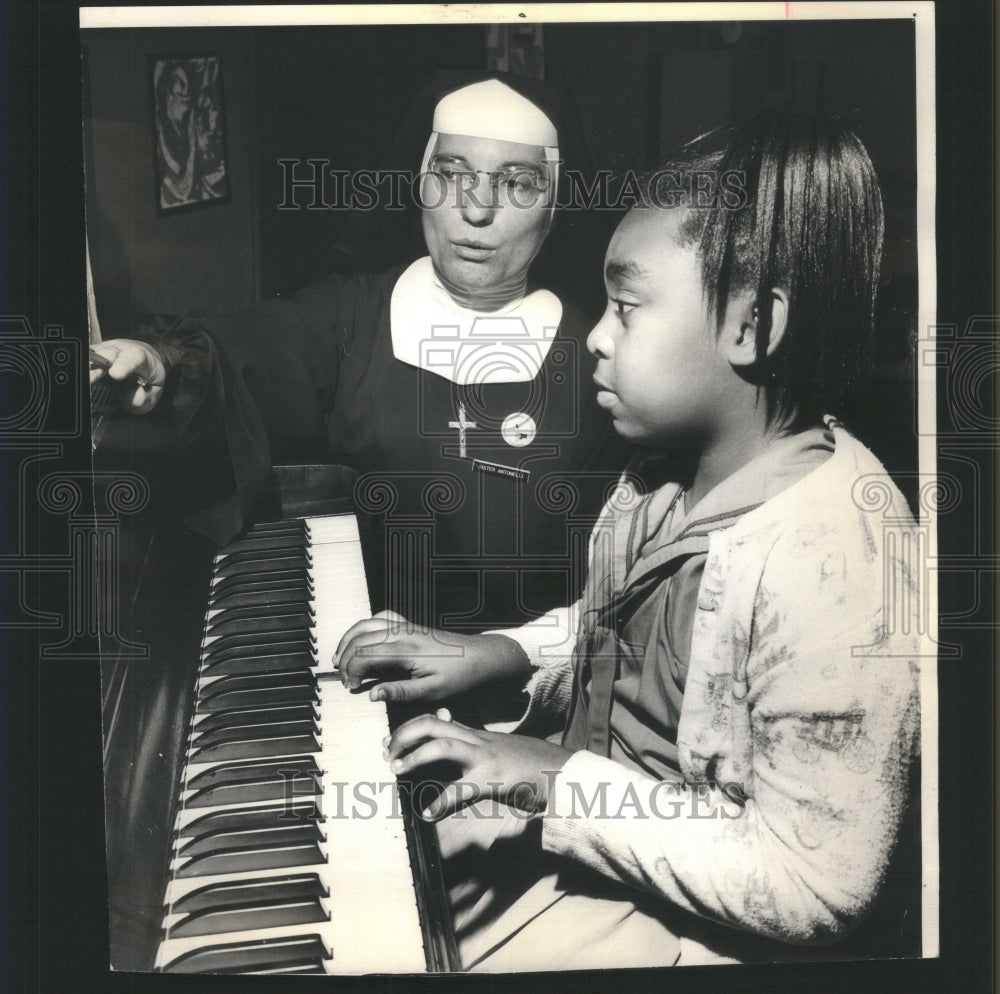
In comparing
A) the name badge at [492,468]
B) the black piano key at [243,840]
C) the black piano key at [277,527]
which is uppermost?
the name badge at [492,468]

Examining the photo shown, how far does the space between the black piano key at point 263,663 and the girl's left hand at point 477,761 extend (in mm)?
207

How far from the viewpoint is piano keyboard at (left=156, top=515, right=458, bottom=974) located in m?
1.76

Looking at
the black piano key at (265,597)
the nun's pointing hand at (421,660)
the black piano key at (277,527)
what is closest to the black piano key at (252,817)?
the nun's pointing hand at (421,660)

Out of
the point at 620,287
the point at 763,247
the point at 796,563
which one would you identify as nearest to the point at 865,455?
the point at 796,563

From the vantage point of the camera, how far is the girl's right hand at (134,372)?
73.5 inches

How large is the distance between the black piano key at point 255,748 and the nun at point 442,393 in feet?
0.91

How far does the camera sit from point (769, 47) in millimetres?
1885

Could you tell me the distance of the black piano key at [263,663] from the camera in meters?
1.80

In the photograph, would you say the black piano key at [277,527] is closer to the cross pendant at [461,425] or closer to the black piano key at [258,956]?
the cross pendant at [461,425]

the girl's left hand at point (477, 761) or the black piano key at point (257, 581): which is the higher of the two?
the black piano key at point (257, 581)

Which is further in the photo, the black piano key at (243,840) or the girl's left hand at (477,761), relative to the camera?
the girl's left hand at (477,761)

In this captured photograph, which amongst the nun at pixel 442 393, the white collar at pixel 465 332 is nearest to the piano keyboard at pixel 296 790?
the nun at pixel 442 393

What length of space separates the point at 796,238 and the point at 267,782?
52.0 inches

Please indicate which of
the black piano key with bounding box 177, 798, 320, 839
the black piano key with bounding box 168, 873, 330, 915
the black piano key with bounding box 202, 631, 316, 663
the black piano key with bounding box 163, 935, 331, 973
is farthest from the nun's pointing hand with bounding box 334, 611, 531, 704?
the black piano key with bounding box 163, 935, 331, 973
